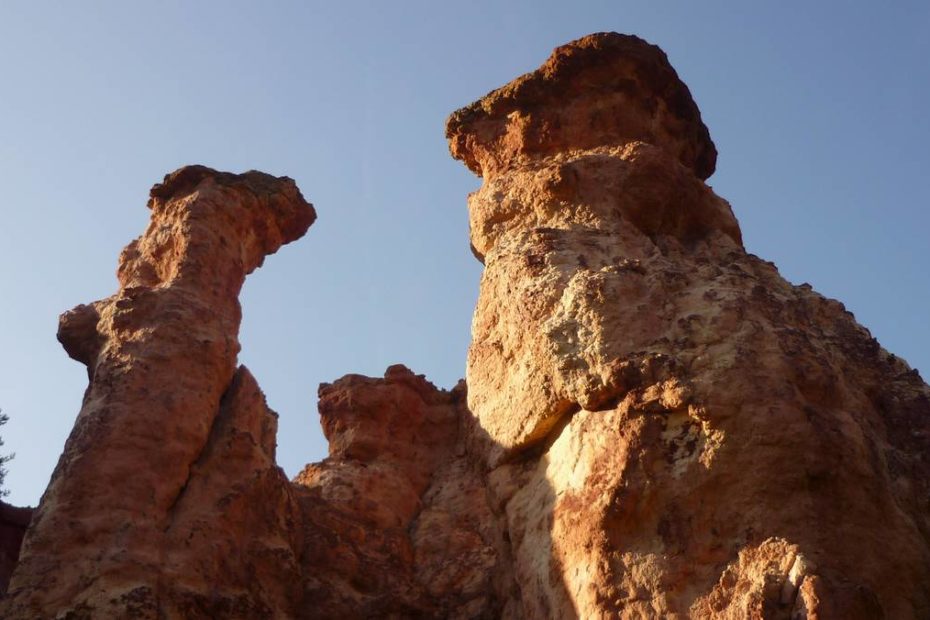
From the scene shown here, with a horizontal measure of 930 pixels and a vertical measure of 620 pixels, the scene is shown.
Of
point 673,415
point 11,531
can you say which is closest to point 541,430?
point 673,415

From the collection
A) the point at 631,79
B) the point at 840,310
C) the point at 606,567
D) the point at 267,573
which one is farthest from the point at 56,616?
the point at 631,79

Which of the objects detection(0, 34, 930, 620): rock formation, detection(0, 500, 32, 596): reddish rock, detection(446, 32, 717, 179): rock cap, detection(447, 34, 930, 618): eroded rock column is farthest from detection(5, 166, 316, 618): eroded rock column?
detection(446, 32, 717, 179): rock cap

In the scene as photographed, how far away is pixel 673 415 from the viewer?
7297 millimetres

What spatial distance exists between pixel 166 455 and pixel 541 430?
11.6 feet

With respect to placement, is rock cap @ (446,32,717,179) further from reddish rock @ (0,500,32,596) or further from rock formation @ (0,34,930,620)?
reddish rock @ (0,500,32,596)

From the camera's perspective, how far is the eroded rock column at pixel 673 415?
21.5ft

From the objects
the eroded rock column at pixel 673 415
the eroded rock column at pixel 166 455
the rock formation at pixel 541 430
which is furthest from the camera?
the eroded rock column at pixel 166 455

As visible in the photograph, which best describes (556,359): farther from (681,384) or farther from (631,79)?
(631,79)

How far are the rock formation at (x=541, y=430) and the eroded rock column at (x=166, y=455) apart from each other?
0.03m

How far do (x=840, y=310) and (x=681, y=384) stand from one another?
2.86 metres

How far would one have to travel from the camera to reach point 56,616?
8141 millimetres

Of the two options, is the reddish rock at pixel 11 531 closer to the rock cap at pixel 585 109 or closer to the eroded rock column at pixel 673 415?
the eroded rock column at pixel 673 415

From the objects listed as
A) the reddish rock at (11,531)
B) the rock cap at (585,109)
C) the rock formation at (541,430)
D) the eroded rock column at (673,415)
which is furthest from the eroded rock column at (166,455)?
the rock cap at (585,109)

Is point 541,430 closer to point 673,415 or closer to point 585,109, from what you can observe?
point 673,415
